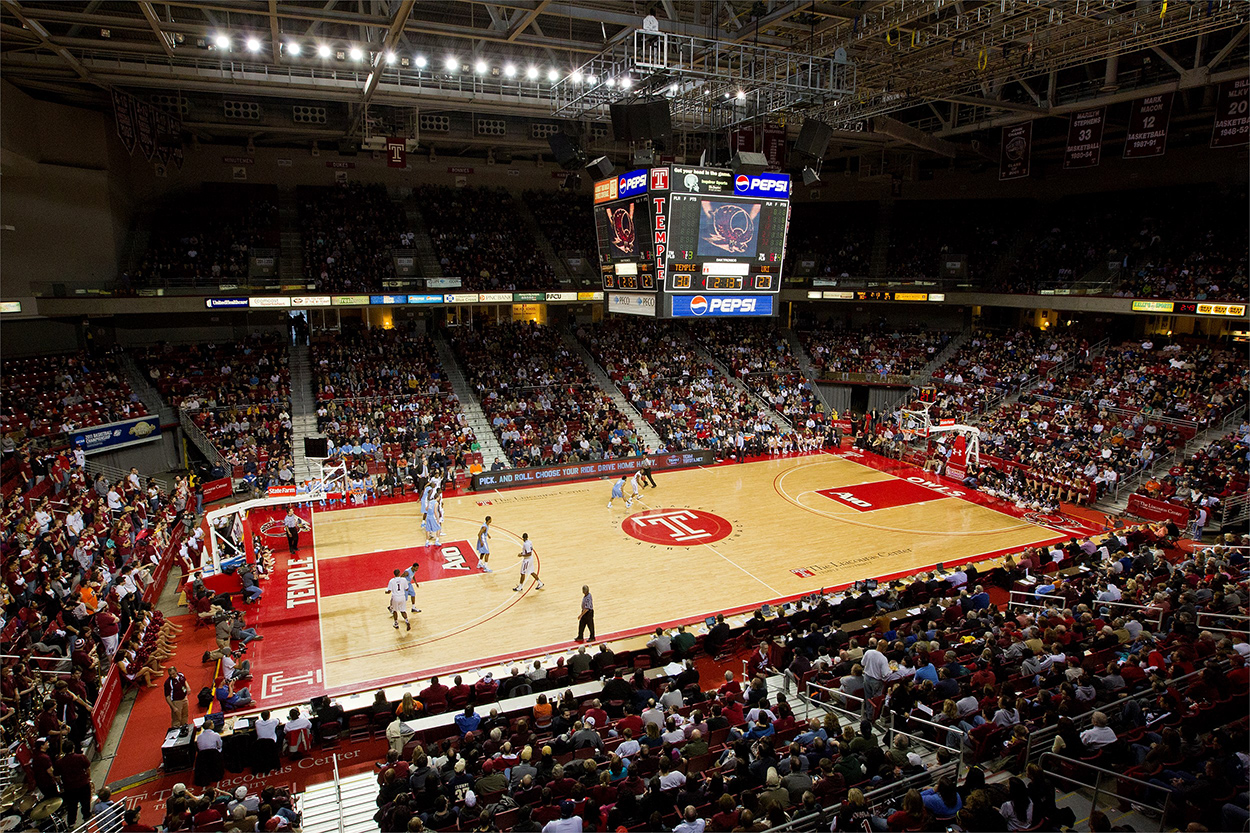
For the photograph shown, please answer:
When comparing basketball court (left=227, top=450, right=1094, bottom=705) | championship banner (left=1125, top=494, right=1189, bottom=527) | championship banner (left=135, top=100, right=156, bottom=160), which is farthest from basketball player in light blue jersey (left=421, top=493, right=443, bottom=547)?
championship banner (left=1125, top=494, right=1189, bottom=527)

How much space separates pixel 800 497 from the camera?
85.6ft

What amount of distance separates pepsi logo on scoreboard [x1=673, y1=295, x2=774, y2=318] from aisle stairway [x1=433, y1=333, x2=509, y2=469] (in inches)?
491

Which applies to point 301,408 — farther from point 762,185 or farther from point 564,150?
point 762,185

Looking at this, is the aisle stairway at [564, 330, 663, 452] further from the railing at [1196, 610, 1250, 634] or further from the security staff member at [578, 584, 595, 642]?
the railing at [1196, 610, 1250, 634]

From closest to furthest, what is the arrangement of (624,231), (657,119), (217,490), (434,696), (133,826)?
1. (133,826)
2. (434,696)
3. (657,119)
4. (624,231)
5. (217,490)

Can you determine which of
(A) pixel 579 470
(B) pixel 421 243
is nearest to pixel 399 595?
(A) pixel 579 470

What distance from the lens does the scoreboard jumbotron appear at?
18.0m

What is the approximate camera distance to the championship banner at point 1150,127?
77.7ft

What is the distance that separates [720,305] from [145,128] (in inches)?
779

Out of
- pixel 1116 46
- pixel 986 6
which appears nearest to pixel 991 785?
pixel 986 6

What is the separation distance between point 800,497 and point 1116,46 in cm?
1612

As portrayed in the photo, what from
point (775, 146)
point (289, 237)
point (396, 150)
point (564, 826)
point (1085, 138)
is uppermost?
point (396, 150)

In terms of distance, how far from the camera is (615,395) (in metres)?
35.1

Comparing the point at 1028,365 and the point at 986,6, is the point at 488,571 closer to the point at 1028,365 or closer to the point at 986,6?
the point at 986,6
